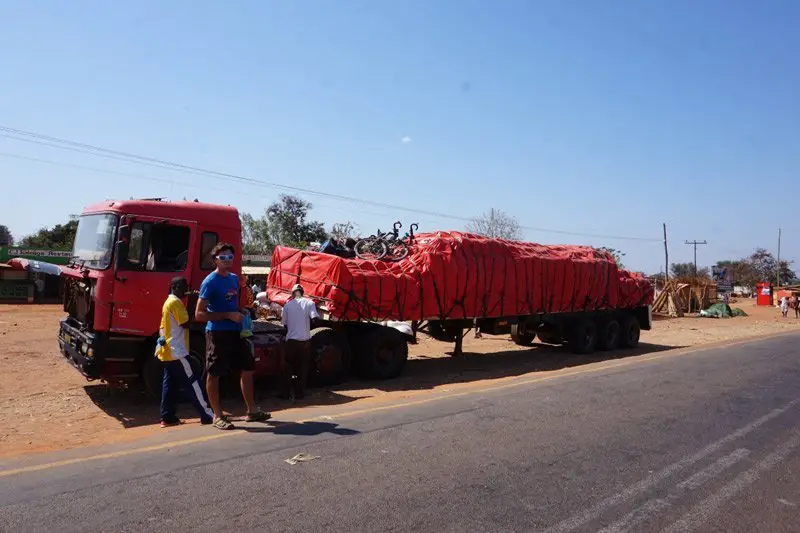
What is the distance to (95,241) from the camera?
28.0 feet

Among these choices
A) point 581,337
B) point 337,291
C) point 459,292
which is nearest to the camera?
point 337,291

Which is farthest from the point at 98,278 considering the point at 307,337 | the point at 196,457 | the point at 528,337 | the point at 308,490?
the point at 528,337

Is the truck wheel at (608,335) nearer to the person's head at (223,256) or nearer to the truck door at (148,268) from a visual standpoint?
the truck door at (148,268)

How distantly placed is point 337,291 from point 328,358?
1122 mm

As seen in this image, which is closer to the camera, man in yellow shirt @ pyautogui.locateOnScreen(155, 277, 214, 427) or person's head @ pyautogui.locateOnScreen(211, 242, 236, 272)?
person's head @ pyautogui.locateOnScreen(211, 242, 236, 272)

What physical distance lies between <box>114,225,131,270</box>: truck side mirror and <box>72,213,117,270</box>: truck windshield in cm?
12

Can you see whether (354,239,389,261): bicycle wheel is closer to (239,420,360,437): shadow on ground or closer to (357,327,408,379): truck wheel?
(357,327,408,379): truck wheel

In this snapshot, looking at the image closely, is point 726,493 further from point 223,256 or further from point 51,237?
point 51,237

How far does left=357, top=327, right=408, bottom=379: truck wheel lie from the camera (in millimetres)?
10953

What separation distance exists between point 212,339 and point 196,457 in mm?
1575

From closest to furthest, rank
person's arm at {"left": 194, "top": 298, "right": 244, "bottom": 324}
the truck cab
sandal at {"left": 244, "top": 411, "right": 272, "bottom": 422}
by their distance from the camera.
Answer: person's arm at {"left": 194, "top": 298, "right": 244, "bottom": 324}, sandal at {"left": 244, "top": 411, "right": 272, "bottom": 422}, the truck cab

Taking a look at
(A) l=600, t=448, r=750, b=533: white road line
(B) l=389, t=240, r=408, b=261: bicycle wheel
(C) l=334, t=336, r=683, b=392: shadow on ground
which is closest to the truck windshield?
(C) l=334, t=336, r=683, b=392: shadow on ground

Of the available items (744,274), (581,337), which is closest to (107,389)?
(581,337)

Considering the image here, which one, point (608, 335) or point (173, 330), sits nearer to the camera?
point (173, 330)
